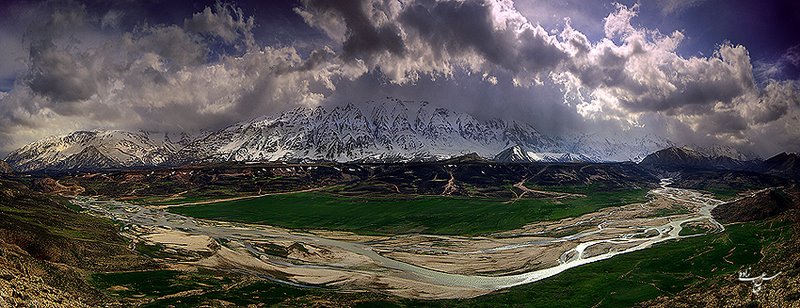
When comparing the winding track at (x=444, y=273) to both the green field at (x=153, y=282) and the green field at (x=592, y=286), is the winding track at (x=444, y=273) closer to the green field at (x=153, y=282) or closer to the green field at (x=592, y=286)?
the green field at (x=592, y=286)

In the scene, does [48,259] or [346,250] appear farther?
[346,250]

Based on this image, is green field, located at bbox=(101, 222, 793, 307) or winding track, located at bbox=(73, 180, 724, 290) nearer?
green field, located at bbox=(101, 222, 793, 307)

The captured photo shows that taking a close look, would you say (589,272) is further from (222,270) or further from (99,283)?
(99,283)

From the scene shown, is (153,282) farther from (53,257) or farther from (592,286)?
(592,286)

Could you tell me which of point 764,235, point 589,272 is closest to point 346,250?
point 589,272

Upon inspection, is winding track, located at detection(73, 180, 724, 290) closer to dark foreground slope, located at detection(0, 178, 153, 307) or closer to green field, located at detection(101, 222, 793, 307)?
green field, located at detection(101, 222, 793, 307)

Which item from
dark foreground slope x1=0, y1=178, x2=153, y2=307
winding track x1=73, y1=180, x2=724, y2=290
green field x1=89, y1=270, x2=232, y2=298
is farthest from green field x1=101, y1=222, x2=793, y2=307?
winding track x1=73, y1=180, x2=724, y2=290

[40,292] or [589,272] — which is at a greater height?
[40,292]

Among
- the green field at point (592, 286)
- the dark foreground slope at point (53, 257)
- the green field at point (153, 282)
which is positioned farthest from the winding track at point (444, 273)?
the dark foreground slope at point (53, 257)

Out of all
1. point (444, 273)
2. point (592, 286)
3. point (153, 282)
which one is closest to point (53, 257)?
point (153, 282)
